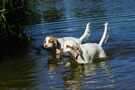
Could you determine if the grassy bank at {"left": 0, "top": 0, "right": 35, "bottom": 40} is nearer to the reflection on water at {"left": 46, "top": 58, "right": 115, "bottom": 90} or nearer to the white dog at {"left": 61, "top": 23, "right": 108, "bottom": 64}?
the reflection on water at {"left": 46, "top": 58, "right": 115, "bottom": 90}

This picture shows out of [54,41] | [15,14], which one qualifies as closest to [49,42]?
[54,41]

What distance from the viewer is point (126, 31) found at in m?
11.8

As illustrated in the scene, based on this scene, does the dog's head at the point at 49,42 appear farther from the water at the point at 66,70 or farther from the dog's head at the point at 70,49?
the dog's head at the point at 70,49

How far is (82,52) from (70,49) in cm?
67

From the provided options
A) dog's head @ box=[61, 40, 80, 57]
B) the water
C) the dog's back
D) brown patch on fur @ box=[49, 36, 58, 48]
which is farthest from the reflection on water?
brown patch on fur @ box=[49, 36, 58, 48]

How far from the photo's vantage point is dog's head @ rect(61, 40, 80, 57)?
6340 millimetres

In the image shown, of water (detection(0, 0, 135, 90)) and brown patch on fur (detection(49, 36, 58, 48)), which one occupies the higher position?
brown patch on fur (detection(49, 36, 58, 48))

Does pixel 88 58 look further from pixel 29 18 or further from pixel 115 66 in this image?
pixel 29 18

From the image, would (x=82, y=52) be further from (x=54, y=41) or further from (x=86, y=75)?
(x=54, y=41)

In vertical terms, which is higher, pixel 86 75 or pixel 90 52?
pixel 90 52

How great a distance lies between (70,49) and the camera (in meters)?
6.38

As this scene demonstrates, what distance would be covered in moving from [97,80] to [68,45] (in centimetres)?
133

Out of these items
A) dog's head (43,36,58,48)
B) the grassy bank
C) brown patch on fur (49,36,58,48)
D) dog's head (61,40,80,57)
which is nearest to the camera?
dog's head (61,40,80,57)

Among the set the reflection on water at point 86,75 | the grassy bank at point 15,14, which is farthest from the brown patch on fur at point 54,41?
the grassy bank at point 15,14
